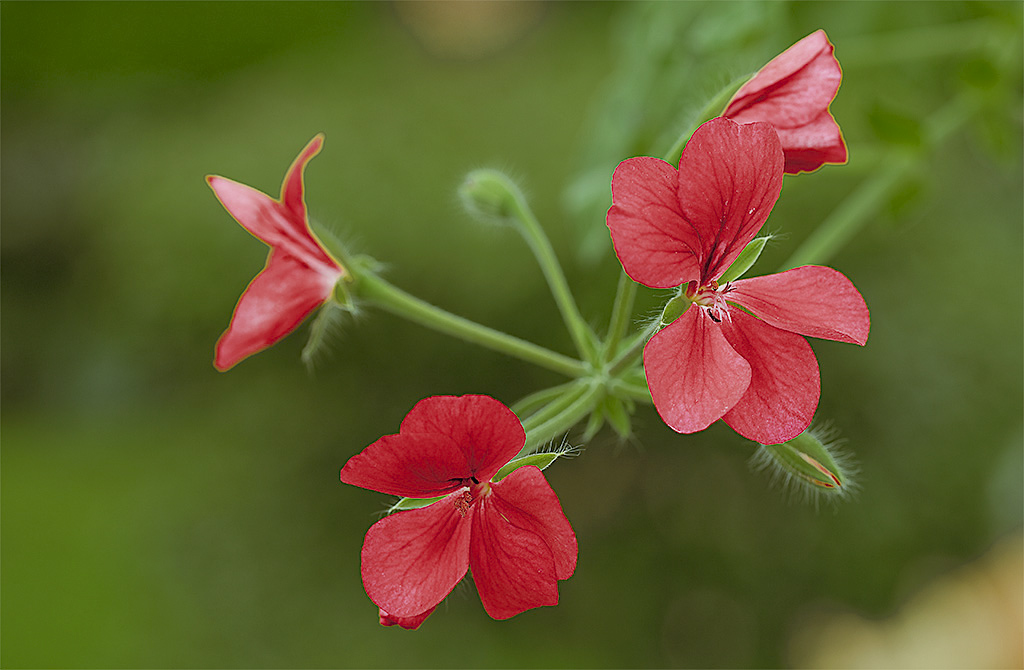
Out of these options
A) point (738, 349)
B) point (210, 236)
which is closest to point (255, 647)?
point (210, 236)

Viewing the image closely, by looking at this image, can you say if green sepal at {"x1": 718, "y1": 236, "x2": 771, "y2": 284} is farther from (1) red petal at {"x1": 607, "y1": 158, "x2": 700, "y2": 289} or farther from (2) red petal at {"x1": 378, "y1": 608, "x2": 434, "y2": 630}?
(2) red petal at {"x1": 378, "y1": 608, "x2": 434, "y2": 630}

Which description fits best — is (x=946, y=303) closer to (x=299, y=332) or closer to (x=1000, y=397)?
(x=1000, y=397)

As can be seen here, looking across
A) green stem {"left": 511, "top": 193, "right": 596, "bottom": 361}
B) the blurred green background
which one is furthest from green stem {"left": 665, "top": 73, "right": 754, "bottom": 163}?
the blurred green background

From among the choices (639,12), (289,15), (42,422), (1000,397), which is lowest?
(1000,397)

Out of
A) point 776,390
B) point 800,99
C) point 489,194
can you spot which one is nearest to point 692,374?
point 776,390

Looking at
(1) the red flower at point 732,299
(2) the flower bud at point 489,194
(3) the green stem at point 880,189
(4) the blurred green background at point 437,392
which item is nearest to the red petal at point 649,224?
(1) the red flower at point 732,299

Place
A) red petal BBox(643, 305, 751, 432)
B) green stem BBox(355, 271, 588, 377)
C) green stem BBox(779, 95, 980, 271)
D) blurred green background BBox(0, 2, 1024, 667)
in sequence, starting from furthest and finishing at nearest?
blurred green background BBox(0, 2, 1024, 667) < green stem BBox(779, 95, 980, 271) < green stem BBox(355, 271, 588, 377) < red petal BBox(643, 305, 751, 432)
